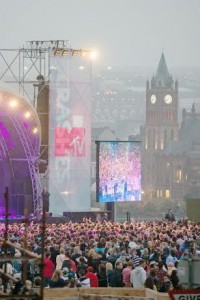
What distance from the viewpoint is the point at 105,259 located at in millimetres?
24766

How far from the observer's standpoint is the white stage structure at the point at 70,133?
189ft

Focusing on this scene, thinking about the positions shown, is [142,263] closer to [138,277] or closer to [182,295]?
[138,277]

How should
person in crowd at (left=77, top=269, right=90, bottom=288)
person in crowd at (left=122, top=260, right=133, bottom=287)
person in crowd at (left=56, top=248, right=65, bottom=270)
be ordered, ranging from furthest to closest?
person in crowd at (left=56, top=248, right=65, bottom=270) → person in crowd at (left=122, top=260, right=133, bottom=287) → person in crowd at (left=77, top=269, right=90, bottom=288)

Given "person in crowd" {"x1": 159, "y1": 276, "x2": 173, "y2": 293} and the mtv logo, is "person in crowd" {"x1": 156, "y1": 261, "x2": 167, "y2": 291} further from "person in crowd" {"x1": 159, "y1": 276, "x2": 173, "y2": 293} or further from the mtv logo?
the mtv logo

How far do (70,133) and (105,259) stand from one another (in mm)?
33247

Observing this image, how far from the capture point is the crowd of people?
2050 centimetres

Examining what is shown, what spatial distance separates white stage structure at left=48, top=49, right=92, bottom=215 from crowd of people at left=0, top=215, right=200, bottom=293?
2493cm

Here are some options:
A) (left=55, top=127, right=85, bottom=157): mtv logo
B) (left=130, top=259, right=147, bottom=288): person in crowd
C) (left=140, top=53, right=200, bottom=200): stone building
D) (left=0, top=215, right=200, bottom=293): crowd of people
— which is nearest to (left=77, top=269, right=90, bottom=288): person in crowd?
(left=0, top=215, right=200, bottom=293): crowd of people

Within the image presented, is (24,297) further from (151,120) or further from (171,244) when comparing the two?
(151,120)

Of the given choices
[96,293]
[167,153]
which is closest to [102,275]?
[96,293]

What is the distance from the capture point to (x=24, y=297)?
1186 centimetres

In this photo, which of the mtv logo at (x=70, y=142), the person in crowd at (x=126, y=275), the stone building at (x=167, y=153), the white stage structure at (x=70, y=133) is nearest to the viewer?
the person in crowd at (x=126, y=275)

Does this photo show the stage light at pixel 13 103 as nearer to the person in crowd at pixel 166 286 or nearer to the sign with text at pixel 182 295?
the person in crowd at pixel 166 286

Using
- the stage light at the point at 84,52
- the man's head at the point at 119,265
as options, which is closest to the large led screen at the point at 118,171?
the stage light at the point at 84,52
